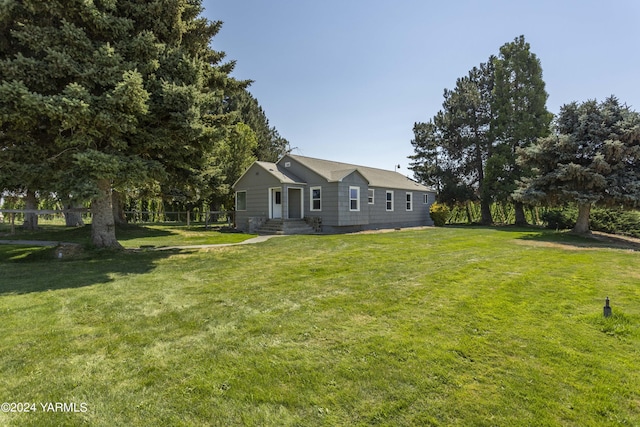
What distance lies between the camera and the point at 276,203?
18.6 m

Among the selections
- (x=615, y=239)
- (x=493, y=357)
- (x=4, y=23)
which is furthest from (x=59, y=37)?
(x=615, y=239)

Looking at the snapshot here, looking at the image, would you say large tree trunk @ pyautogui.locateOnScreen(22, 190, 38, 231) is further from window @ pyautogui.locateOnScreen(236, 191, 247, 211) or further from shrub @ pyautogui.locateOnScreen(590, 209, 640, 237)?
shrub @ pyautogui.locateOnScreen(590, 209, 640, 237)

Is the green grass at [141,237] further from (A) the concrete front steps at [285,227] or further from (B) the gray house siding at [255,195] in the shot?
(B) the gray house siding at [255,195]

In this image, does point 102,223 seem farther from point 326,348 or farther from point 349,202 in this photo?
point 349,202

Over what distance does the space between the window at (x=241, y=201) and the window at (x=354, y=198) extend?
266 inches

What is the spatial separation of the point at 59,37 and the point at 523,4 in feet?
45.3

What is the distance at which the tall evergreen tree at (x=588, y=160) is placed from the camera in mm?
13375

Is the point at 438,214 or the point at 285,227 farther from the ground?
the point at 438,214

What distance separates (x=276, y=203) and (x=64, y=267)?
11697 mm

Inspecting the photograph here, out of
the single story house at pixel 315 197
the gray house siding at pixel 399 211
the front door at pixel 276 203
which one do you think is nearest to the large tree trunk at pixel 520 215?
the gray house siding at pixel 399 211

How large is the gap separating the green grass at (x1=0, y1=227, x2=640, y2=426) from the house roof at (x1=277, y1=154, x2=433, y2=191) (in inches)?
454

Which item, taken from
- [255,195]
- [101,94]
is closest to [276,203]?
[255,195]

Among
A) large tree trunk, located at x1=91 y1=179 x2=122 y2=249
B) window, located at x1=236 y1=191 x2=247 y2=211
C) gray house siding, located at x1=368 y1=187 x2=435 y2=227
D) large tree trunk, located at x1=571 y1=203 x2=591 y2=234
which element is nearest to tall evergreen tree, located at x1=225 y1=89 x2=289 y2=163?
window, located at x1=236 y1=191 x2=247 y2=211

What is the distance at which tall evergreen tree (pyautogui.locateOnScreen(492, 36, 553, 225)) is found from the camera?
23.3 metres
